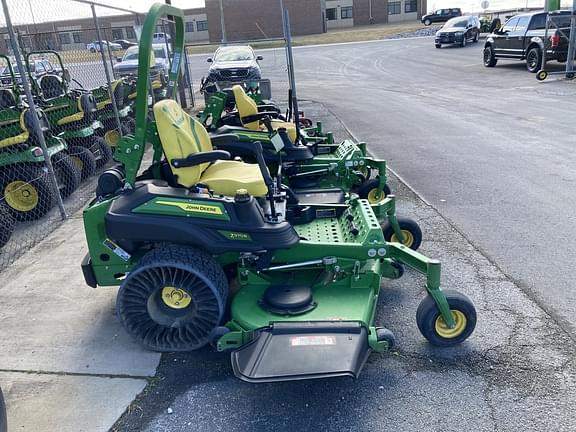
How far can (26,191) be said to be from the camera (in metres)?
6.42

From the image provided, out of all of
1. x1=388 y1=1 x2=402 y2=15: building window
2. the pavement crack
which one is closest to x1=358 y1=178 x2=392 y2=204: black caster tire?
the pavement crack

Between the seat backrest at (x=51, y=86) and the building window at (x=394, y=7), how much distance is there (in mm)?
58361

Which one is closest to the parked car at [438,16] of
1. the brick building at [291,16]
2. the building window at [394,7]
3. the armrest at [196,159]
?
the brick building at [291,16]

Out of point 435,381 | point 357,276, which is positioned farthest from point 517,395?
point 357,276

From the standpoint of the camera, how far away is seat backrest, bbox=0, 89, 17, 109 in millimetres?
6734

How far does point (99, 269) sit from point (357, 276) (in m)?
1.86

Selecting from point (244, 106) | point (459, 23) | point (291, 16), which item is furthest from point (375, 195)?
point (291, 16)

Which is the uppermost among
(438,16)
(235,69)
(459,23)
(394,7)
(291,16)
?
(394,7)

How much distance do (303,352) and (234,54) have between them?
1681 centimetres

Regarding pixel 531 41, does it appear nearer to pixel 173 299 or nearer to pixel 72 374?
pixel 173 299

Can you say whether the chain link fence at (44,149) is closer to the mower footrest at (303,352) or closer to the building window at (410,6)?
the mower footrest at (303,352)

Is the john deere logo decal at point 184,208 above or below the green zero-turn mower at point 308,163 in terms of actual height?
above

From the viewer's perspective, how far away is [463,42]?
2806 centimetres

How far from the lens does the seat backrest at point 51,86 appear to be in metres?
8.48
